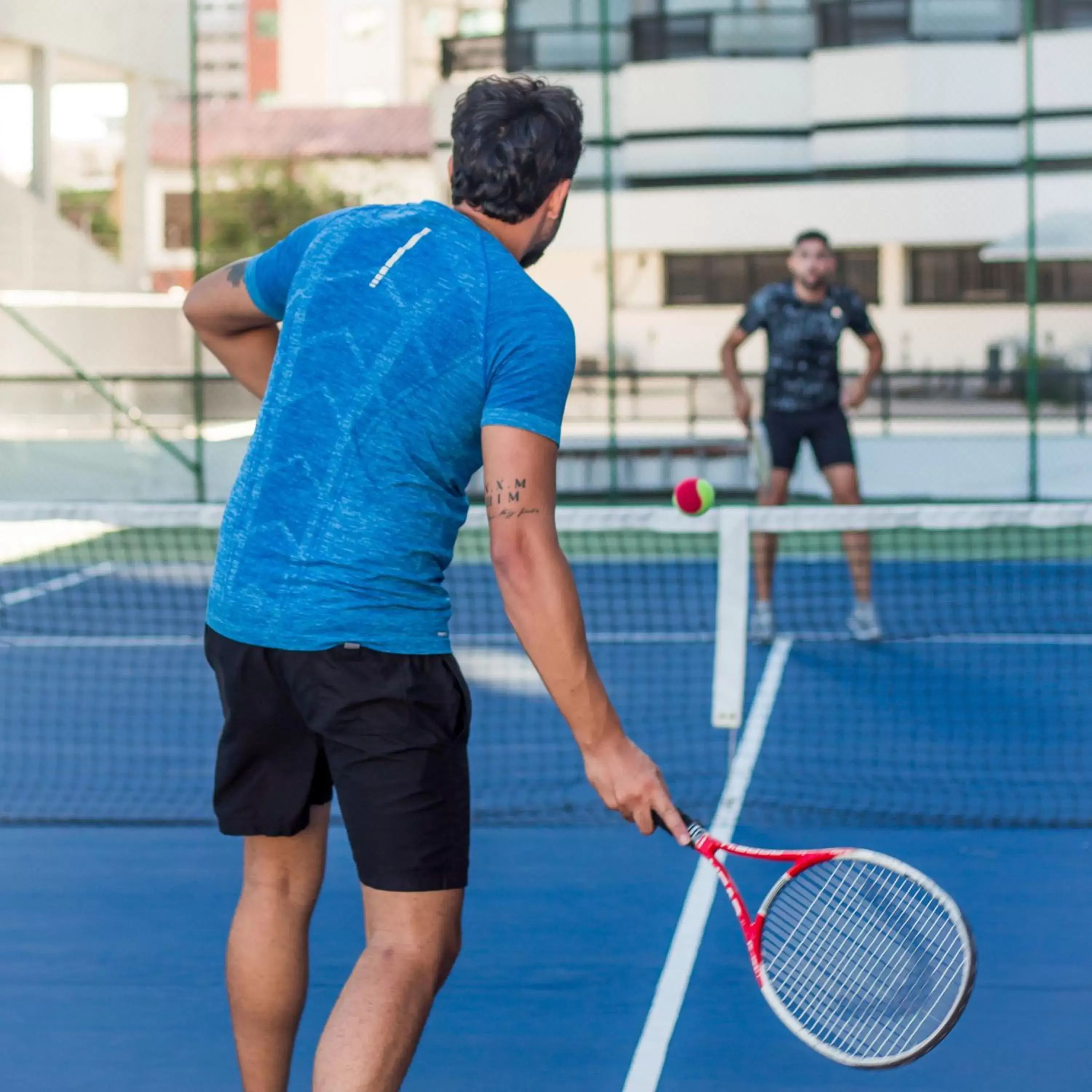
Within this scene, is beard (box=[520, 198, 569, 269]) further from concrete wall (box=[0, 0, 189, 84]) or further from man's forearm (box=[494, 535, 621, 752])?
concrete wall (box=[0, 0, 189, 84])

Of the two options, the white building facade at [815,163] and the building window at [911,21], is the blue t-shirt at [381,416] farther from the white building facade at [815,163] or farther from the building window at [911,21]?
the building window at [911,21]

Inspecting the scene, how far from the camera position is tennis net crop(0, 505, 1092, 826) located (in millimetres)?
5539

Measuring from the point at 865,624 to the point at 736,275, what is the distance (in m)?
16.5

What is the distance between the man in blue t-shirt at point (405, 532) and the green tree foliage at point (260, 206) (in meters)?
26.4

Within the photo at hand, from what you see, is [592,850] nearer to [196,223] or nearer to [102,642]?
[102,642]

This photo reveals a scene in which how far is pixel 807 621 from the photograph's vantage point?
A: 8773 millimetres

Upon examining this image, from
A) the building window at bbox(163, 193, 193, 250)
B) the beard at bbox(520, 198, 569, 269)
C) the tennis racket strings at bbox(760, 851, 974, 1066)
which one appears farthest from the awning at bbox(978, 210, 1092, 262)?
the building window at bbox(163, 193, 193, 250)

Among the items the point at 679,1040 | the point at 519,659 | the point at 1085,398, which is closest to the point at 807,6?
the point at 1085,398

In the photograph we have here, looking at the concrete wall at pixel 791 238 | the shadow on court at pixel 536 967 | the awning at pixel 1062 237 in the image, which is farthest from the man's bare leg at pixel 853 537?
the concrete wall at pixel 791 238

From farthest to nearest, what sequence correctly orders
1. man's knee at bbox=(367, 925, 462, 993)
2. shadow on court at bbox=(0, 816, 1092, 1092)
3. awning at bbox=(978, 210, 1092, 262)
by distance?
awning at bbox=(978, 210, 1092, 262) → shadow on court at bbox=(0, 816, 1092, 1092) → man's knee at bbox=(367, 925, 462, 993)

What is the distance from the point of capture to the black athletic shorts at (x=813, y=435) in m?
7.98

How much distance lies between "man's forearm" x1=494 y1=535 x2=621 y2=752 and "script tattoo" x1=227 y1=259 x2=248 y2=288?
2.03 feet

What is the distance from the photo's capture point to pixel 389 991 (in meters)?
2.55

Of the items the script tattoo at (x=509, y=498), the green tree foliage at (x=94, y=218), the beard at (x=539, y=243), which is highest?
the green tree foliage at (x=94, y=218)
